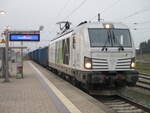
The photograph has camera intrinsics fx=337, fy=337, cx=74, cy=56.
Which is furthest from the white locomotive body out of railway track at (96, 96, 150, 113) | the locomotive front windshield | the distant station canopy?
the distant station canopy

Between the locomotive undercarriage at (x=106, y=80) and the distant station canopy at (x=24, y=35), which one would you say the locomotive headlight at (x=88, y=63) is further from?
the distant station canopy at (x=24, y=35)

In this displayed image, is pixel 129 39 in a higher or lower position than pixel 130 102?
higher

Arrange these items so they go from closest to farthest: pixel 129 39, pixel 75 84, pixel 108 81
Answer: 1. pixel 108 81
2. pixel 129 39
3. pixel 75 84

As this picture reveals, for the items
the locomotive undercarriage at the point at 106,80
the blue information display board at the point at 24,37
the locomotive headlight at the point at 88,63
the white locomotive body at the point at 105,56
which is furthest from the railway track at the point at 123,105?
the blue information display board at the point at 24,37

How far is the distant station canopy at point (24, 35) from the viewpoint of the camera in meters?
20.6

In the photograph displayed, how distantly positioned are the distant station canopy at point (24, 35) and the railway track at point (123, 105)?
27.2 ft

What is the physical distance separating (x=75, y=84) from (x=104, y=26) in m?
3.93

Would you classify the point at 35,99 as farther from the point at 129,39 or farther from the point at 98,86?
the point at 129,39

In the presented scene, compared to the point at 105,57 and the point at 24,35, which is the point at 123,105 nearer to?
the point at 105,57

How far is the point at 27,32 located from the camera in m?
20.8

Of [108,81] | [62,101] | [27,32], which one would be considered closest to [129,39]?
[108,81]

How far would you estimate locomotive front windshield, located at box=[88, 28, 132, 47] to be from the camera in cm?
1340

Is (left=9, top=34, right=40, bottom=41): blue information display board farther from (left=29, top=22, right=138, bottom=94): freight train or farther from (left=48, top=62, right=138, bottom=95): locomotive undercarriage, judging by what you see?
(left=48, top=62, right=138, bottom=95): locomotive undercarriage

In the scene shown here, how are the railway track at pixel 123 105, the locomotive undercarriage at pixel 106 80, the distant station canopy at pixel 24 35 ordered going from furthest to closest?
the distant station canopy at pixel 24 35, the locomotive undercarriage at pixel 106 80, the railway track at pixel 123 105
